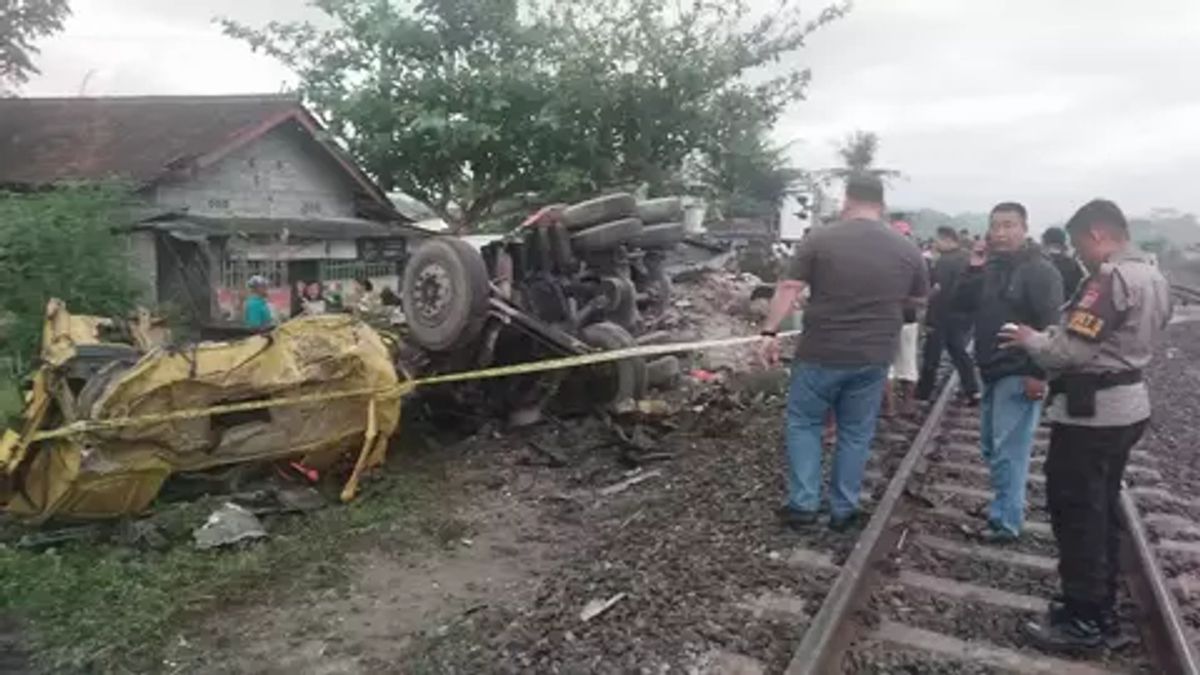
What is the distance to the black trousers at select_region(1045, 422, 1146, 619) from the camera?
12.5ft

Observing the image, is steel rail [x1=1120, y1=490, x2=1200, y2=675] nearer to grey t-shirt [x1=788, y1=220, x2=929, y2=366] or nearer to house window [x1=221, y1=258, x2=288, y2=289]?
grey t-shirt [x1=788, y1=220, x2=929, y2=366]

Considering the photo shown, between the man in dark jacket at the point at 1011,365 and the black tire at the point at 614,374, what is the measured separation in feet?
11.1

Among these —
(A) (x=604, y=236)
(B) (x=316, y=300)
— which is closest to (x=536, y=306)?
(A) (x=604, y=236)

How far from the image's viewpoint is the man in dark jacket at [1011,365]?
5016 millimetres

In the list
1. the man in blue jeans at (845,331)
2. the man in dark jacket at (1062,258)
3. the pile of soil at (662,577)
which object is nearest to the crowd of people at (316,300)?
the pile of soil at (662,577)

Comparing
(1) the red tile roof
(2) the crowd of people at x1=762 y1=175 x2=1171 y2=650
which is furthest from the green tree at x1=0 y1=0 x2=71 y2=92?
(2) the crowd of people at x1=762 y1=175 x2=1171 y2=650

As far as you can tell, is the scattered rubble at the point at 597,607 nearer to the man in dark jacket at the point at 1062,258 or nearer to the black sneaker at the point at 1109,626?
the black sneaker at the point at 1109,626

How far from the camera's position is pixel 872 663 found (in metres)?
3.54

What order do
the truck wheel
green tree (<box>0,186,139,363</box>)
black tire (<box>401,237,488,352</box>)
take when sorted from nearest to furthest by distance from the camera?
black tire (<box>401,237,488,352</box>) → the truck wheel → green tree (<box>0,186,139,363</box>)

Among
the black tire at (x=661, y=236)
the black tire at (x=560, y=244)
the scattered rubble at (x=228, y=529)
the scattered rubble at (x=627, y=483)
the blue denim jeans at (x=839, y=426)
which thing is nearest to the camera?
the blue denim jeans at (x=839, y=426)

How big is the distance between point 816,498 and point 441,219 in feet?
62.1

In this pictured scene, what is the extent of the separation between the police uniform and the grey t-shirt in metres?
1.10

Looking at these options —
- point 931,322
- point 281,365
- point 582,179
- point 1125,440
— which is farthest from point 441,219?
point 1125,440

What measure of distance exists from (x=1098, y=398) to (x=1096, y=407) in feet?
0.12
